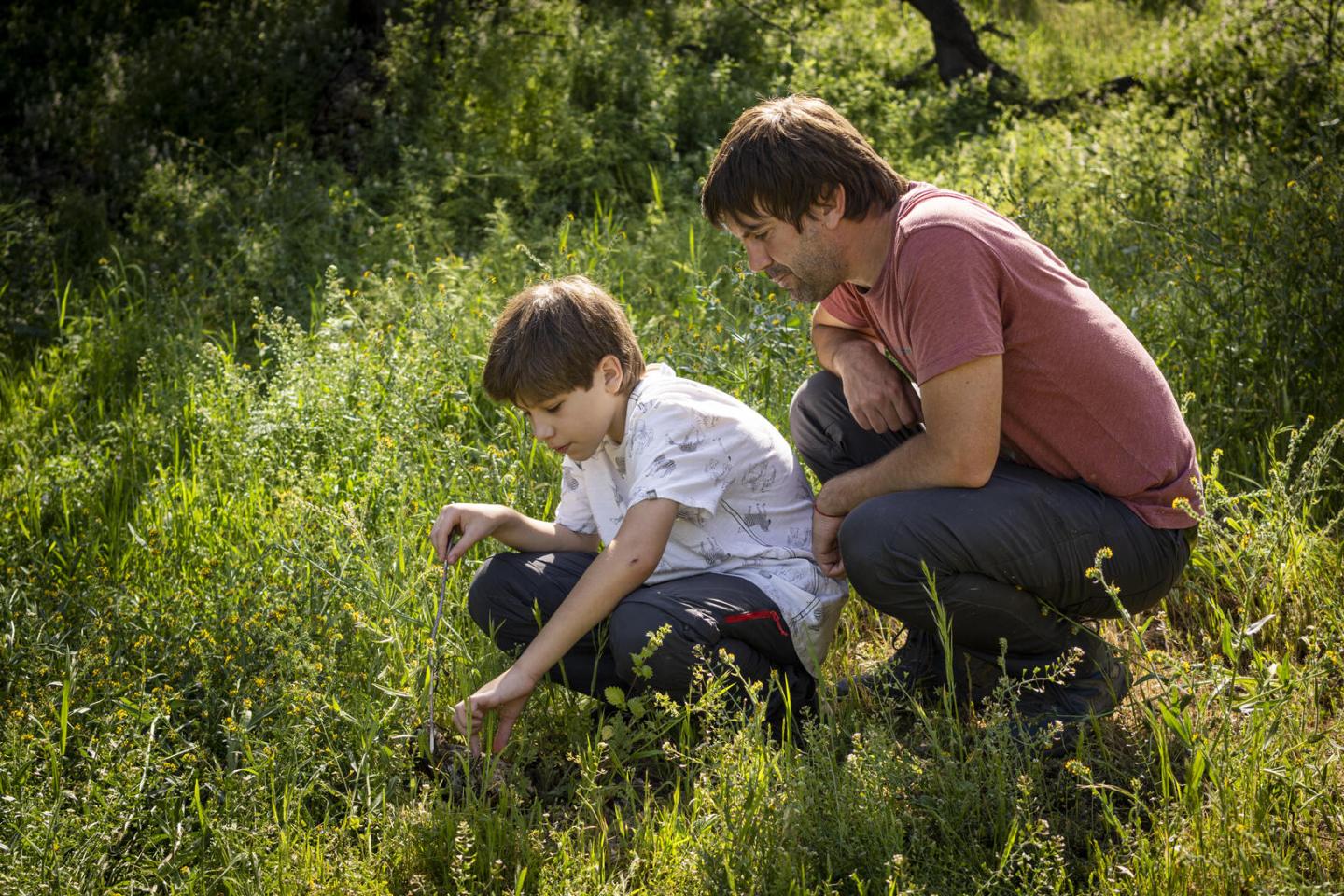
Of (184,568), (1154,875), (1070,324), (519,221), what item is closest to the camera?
(1154,875)

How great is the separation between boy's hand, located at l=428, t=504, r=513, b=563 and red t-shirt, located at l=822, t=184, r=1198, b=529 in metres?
1.00

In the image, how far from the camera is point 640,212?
247 inches

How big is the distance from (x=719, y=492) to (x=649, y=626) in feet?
1.08

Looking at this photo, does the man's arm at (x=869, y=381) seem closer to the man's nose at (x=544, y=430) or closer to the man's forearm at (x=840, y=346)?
the man's forearm at (x=840, y=346)

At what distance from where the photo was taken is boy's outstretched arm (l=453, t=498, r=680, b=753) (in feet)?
8.57

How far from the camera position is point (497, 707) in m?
2.64

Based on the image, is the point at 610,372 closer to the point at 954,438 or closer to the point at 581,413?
the point at 581,413

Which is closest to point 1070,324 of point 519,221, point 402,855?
point 402,855

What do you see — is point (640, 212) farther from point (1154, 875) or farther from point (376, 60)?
point (1154, 875)

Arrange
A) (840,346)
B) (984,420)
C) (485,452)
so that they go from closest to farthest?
(984,420) → (840,346) → (485,452)

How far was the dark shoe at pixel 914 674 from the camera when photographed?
2.86m

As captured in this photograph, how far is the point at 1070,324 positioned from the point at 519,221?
153 inches

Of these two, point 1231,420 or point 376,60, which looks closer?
point 1231,420

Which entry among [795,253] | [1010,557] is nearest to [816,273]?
[795,253]
